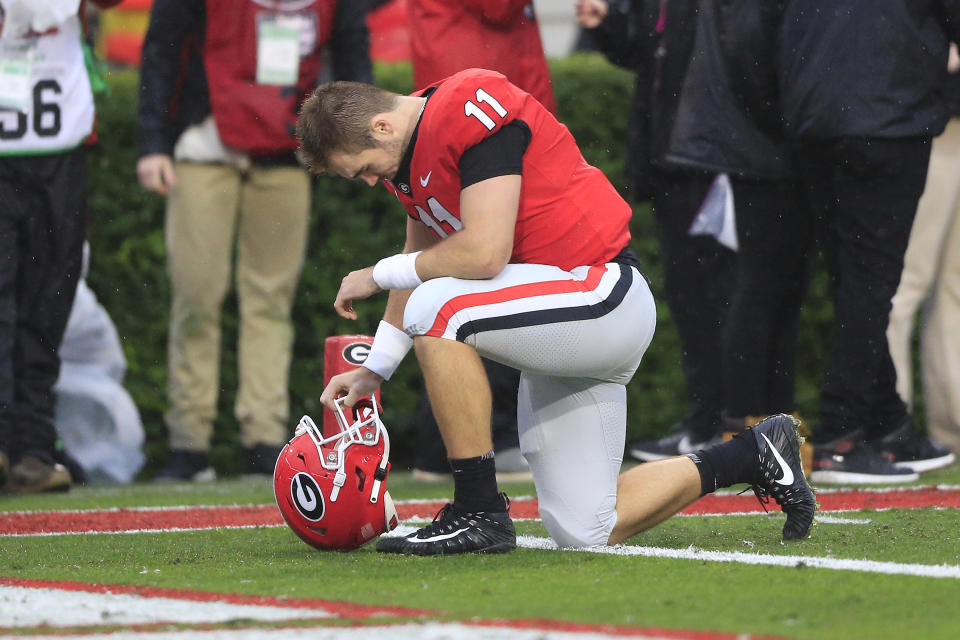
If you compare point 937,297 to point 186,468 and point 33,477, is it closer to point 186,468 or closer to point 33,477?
point 186,468

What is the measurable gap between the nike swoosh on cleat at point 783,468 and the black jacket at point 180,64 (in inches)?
124

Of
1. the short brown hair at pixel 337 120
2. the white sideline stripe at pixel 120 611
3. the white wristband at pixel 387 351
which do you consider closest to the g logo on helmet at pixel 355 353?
the white wristband at pixel 387 351

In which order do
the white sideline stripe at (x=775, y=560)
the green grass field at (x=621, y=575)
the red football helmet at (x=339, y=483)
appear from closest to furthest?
1. the green grass field at (x=621, y=575)
2. the white sideline stripe at (x=775, y=560)
3. the red football helmet at (x=339, y=483)

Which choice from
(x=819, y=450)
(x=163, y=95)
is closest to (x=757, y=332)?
(x=819, y=450)

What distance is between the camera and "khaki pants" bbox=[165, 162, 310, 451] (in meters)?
6.80

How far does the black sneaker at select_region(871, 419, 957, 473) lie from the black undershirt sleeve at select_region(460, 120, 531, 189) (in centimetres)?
258

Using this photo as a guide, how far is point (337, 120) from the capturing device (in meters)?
3.91

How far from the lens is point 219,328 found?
721 cm

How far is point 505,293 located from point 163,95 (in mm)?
3325

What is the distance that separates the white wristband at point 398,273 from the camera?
12.9 ft

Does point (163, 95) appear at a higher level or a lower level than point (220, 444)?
higher

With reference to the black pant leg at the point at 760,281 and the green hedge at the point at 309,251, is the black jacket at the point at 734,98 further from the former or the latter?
the green hedge at the point at 309,251

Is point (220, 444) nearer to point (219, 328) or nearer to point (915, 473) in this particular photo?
point (219, 328)

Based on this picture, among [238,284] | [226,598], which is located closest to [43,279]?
[238,284]
